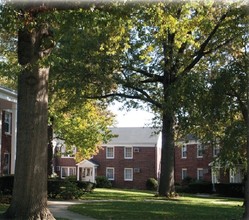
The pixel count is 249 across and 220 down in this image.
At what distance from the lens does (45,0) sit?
11203mm

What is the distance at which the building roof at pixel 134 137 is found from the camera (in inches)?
2282

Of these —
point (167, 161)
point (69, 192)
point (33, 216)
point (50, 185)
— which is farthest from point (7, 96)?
point (33, 216)

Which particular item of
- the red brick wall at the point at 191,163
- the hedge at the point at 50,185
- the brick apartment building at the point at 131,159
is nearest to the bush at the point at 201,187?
the red brick wall at the point at 191,163

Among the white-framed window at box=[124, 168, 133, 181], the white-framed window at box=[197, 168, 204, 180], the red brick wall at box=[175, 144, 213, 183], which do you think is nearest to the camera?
the red brick wall at box=[175, 144, 213, 183]

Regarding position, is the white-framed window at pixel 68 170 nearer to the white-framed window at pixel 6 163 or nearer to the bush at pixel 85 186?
the bush at pixel 85 186

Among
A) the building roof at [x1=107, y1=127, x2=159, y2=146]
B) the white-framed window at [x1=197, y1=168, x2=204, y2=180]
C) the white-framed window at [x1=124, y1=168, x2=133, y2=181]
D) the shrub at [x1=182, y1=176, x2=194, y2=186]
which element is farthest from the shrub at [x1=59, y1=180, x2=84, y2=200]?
the building roof at [x1=107, y1=127, x2=159, y2=146]

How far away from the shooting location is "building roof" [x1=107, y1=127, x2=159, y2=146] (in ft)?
190

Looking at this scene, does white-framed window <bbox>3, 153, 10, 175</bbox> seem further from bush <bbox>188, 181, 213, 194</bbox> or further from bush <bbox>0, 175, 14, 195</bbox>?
bush <bbox>188, 181, 213, 194</bbox>

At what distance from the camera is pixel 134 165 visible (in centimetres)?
A: 5731

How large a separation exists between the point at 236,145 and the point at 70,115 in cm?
2205

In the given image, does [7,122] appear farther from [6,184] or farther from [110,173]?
[110,173]

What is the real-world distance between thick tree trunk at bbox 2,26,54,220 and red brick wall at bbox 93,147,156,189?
4355 centimetres

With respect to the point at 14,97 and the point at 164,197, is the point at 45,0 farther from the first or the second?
the point at 164,197

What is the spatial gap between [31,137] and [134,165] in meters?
45.7
